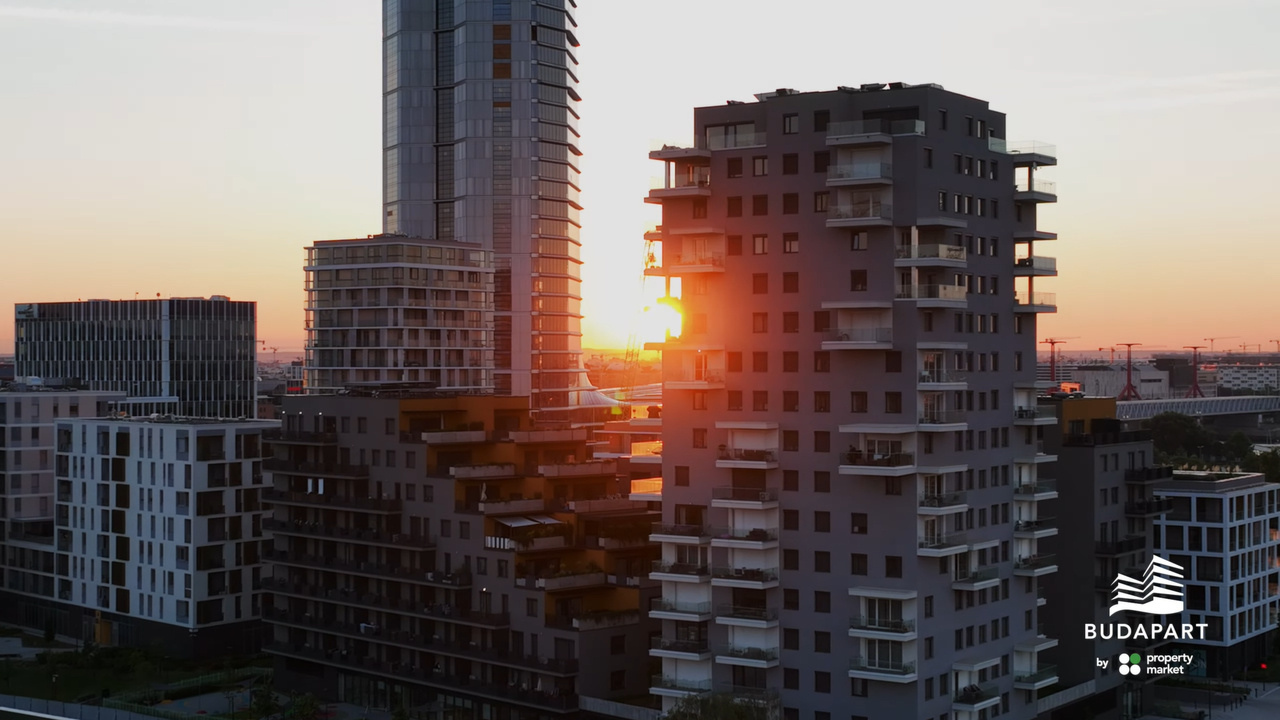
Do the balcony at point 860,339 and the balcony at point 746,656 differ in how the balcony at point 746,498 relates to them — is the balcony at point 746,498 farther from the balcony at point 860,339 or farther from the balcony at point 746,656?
the balcony at point 746,656

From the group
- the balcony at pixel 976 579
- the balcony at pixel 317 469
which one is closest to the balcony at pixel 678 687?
the balcony at pixel 976 579

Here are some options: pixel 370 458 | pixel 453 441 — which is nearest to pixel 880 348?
pixel 453 441

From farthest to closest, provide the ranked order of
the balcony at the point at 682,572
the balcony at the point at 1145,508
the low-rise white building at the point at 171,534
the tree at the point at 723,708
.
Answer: the low-rise white building at the point at 171,534 < the balcony at the point at 1145,508 < the balcony at the point at 682,572 < the tree at the point at 723,708

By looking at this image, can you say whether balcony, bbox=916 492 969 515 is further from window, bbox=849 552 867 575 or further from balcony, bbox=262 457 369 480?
balcony, bbox=262 457 369 480

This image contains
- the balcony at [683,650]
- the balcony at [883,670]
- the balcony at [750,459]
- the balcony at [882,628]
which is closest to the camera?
the balcony at [883,670]

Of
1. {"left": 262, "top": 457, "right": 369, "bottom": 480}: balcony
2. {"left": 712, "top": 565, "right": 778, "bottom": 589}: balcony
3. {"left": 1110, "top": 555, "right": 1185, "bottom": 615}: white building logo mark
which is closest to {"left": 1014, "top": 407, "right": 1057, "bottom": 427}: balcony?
{"left": 1110, "top": 555, "right": 1185, "bottom": 615}: white building logo mark

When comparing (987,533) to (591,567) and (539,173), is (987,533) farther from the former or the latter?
(539,173)
